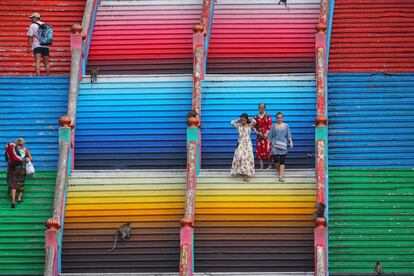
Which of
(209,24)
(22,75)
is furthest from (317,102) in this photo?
(22,75)

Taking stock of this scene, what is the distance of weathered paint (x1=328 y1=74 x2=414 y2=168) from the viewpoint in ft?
133

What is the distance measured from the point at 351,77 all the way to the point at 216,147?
4.58 metres

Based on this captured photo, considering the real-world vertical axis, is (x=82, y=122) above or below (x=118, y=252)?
above

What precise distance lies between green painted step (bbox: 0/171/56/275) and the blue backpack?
4346 mm

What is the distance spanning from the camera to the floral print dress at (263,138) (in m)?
39.6

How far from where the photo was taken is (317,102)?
40.6 metres

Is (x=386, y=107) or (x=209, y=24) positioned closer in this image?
(x=386, y=107)

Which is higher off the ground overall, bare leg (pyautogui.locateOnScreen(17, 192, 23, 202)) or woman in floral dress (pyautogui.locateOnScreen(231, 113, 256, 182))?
woman in floral dress (pyautogui.locateOnScreen(231, 113, 256, 182))

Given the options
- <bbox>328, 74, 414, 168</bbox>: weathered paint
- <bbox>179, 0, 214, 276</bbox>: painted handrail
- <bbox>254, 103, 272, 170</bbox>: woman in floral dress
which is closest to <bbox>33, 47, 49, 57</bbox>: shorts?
<bbox>179, 0, 214, 276</bbox>: painted handrail

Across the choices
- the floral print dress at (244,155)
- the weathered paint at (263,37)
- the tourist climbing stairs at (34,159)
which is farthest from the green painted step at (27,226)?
the weathered paint at (263,37)

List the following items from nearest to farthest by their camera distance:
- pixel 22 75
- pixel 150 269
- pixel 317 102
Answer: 1. pixel 150 269
2. pixel 317 102
3. pixel 22 75

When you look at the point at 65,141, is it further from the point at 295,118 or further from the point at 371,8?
the point at 371,8

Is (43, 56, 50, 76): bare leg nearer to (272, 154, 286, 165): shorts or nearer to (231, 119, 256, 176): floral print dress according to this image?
(231, 119, 256, 176): floral print dress

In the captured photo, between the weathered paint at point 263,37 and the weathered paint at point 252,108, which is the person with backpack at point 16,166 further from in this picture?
the weathered paint at point 263,37
